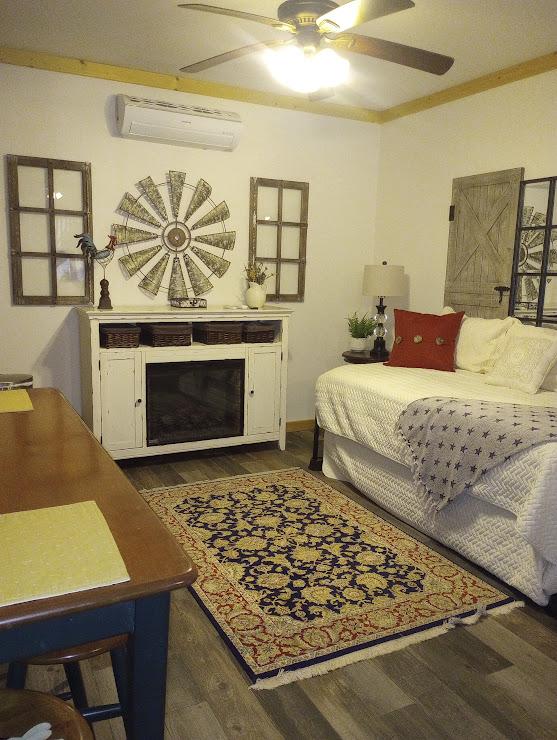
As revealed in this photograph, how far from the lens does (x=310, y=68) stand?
259 centimetres

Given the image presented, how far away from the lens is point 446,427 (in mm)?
2715

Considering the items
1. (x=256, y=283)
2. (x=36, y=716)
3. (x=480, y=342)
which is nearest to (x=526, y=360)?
(x=480, y=342)

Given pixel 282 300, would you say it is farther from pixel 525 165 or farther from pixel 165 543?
pixel 165 543

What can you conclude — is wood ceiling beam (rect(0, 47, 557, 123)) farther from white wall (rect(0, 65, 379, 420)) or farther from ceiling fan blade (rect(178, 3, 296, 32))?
ceiling fan blade (rect(178, 3, 296, 32))

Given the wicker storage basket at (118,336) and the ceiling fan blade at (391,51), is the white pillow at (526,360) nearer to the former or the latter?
the ceiling fan blade at (391,51)

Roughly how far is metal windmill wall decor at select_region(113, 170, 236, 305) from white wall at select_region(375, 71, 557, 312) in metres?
1.36

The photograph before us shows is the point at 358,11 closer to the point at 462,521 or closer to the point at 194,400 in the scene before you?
the point at 462,521

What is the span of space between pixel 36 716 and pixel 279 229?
13.4 feet

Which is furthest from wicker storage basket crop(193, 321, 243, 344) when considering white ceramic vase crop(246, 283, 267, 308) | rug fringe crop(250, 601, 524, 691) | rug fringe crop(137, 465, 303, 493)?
rug fringe crop(250, 601, 524, 691)

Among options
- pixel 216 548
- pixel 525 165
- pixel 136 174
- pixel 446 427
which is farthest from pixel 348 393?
pixel 136 174

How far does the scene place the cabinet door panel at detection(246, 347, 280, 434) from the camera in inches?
164

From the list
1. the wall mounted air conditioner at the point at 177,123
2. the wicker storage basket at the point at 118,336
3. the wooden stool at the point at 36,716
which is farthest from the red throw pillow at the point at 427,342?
the wooden stool at the point at 36,716

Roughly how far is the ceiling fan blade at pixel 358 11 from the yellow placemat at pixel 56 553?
1.97 metres

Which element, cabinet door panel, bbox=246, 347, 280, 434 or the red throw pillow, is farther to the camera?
cabinet door panel, bbox=246, 347, 280, 434
